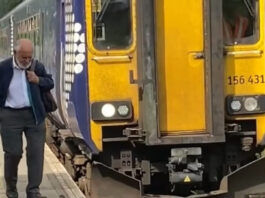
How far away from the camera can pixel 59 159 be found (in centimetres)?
1283

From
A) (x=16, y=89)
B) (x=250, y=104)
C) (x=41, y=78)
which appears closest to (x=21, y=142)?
(x=16, y=89)

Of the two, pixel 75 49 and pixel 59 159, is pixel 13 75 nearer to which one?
pixel 75 49

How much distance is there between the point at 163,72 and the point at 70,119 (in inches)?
49.4

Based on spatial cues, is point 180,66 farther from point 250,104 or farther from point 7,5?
point 7,5

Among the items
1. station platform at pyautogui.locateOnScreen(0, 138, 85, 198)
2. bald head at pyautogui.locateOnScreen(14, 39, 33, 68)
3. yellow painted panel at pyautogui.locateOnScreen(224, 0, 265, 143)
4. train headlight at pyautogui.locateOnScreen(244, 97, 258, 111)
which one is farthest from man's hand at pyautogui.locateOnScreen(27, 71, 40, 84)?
train headlight at pyautogui.locateOnScreen(244, 97, 258, 111)

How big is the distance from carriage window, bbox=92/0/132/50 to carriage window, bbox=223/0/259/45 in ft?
3.44

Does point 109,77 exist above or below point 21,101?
above

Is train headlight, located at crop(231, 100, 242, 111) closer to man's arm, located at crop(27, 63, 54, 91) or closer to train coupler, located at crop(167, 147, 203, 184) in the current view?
train coupler, located at crop(167, 147, 203, 184)

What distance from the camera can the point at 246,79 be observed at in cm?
843

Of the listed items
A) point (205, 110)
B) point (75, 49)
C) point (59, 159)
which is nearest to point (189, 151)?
point (205, 110)

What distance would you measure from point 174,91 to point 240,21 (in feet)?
3.58

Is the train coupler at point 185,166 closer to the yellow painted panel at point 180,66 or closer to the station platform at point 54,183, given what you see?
the yellow painted panel at point 180,66

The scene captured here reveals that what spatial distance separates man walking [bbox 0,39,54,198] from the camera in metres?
8.34

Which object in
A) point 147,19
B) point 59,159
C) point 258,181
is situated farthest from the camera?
point 59,159
